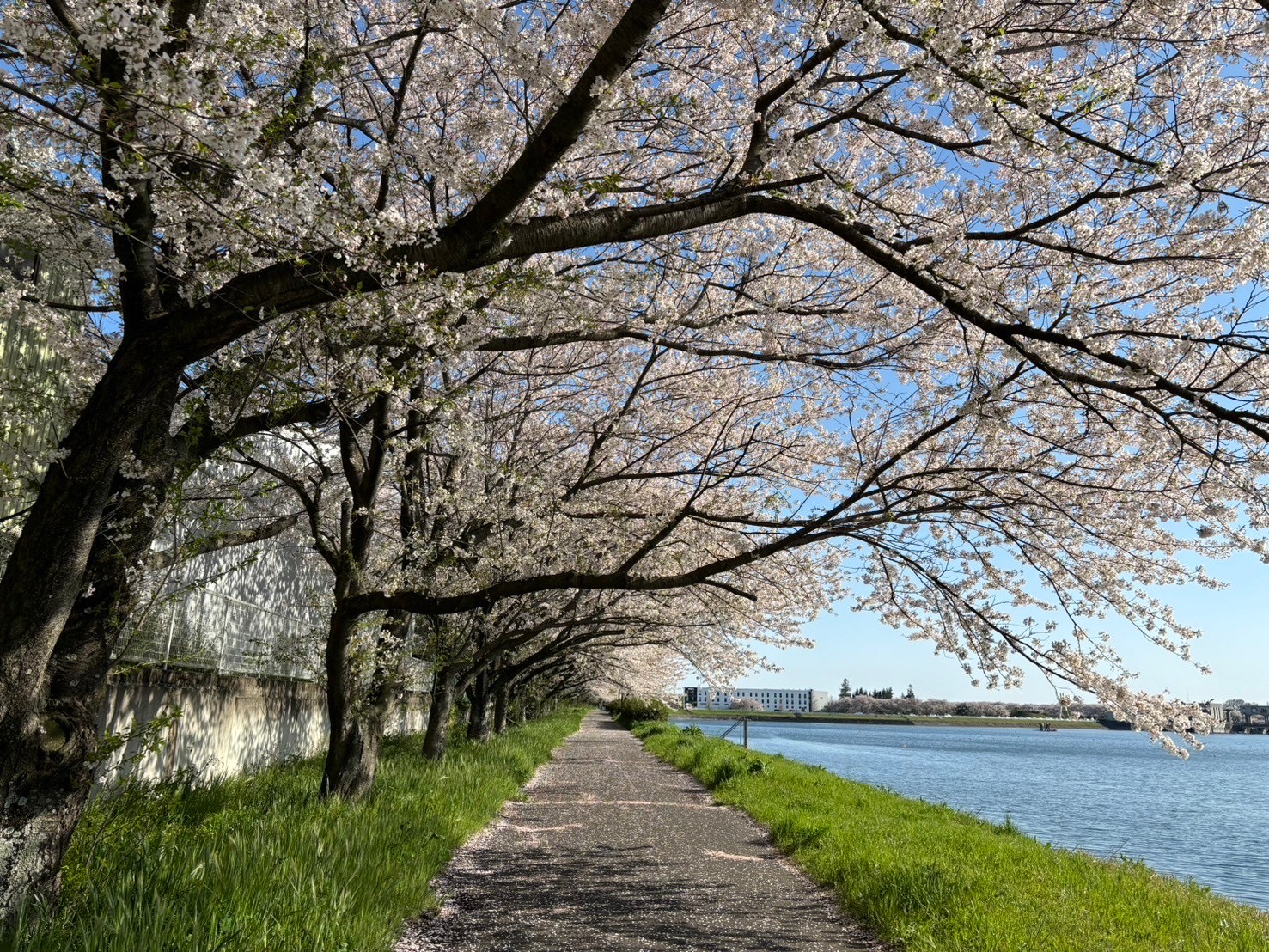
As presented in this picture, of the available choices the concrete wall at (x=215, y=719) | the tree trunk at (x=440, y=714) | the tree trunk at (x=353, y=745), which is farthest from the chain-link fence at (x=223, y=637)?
the tree trunk at (x=440, y=714)

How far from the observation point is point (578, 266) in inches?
263

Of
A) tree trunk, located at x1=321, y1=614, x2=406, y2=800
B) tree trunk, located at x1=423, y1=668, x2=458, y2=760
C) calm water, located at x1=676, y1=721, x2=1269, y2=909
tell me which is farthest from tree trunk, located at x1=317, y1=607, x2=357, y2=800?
calm water, located at x1=676, y1=721, x2=1269, y2=909

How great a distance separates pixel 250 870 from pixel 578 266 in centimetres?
477

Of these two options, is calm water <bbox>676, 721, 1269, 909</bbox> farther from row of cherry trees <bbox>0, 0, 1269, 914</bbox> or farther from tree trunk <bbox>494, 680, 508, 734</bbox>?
tree trunk <bbox>494, 680, 508, 734</bbox>

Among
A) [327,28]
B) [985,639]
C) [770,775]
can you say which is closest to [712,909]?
[985,639]

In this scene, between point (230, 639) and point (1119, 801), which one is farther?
point (1119, 801)

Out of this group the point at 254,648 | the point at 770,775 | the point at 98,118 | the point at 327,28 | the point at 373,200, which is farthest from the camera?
the point at 770,775

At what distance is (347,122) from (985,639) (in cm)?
677

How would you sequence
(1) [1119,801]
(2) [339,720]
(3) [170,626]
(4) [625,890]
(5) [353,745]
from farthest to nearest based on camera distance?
(1) [1119,801] → (3) [170,626] → (5) [353,745] → (2) [339,720] → (4) [625,890]

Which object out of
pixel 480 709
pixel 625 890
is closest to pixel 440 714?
pixel 480 709

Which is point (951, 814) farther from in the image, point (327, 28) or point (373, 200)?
point (327, 28)

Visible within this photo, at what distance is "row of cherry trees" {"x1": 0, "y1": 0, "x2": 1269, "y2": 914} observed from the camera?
3.69m

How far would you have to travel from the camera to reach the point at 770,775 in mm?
15070

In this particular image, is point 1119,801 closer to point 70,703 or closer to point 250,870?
point 250,870
